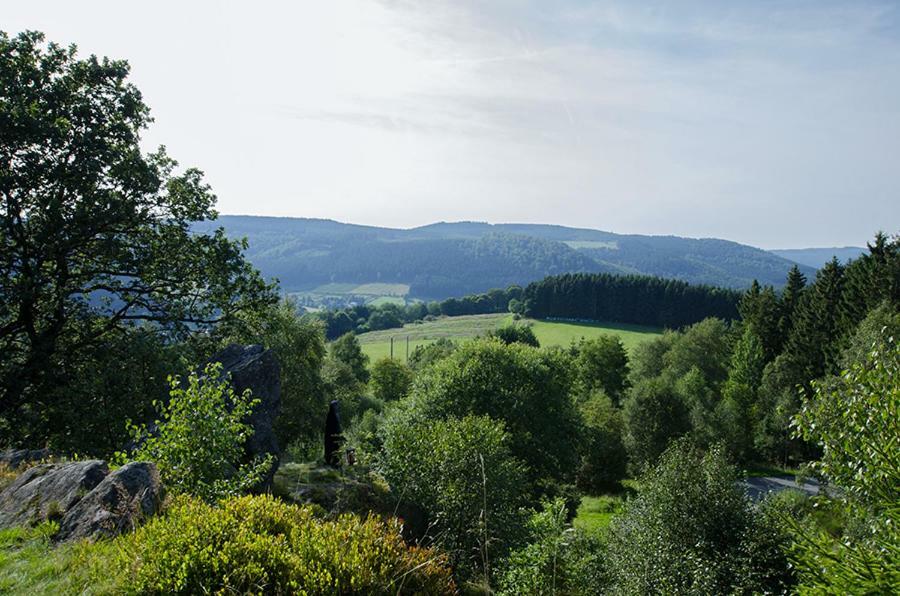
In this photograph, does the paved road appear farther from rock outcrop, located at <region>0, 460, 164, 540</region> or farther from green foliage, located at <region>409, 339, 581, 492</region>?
rock outcrop, located at <region>0, 460, 164, 540</region>

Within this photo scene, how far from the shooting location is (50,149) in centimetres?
1897

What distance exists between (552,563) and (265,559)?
1324 cm

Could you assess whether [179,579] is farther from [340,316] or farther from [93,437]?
[340,316]

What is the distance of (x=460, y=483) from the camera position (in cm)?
1939

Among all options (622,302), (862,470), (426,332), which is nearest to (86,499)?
(862,470)

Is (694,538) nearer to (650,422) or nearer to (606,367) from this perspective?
(650,422)

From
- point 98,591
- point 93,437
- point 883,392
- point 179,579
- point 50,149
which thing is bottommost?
point 93,437

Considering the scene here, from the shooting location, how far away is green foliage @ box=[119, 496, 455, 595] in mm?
7047

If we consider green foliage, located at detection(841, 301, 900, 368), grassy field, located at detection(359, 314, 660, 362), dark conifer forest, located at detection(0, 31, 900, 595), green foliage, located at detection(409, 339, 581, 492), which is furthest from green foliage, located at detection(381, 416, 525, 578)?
grassy field, located at detection(359, 314, 660, 362)

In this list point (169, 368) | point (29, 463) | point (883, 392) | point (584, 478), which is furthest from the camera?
point (584, 478)

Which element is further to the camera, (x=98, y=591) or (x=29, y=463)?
(x=29, y=463)

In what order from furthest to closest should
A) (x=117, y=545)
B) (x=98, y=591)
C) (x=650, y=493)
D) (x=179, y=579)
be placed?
(x=650, y=493), (x=117, y=545), (x=98, y=591), (x=179, y=579)

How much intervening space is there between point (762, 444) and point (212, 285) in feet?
216

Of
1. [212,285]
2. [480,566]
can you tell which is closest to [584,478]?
[480,566]
